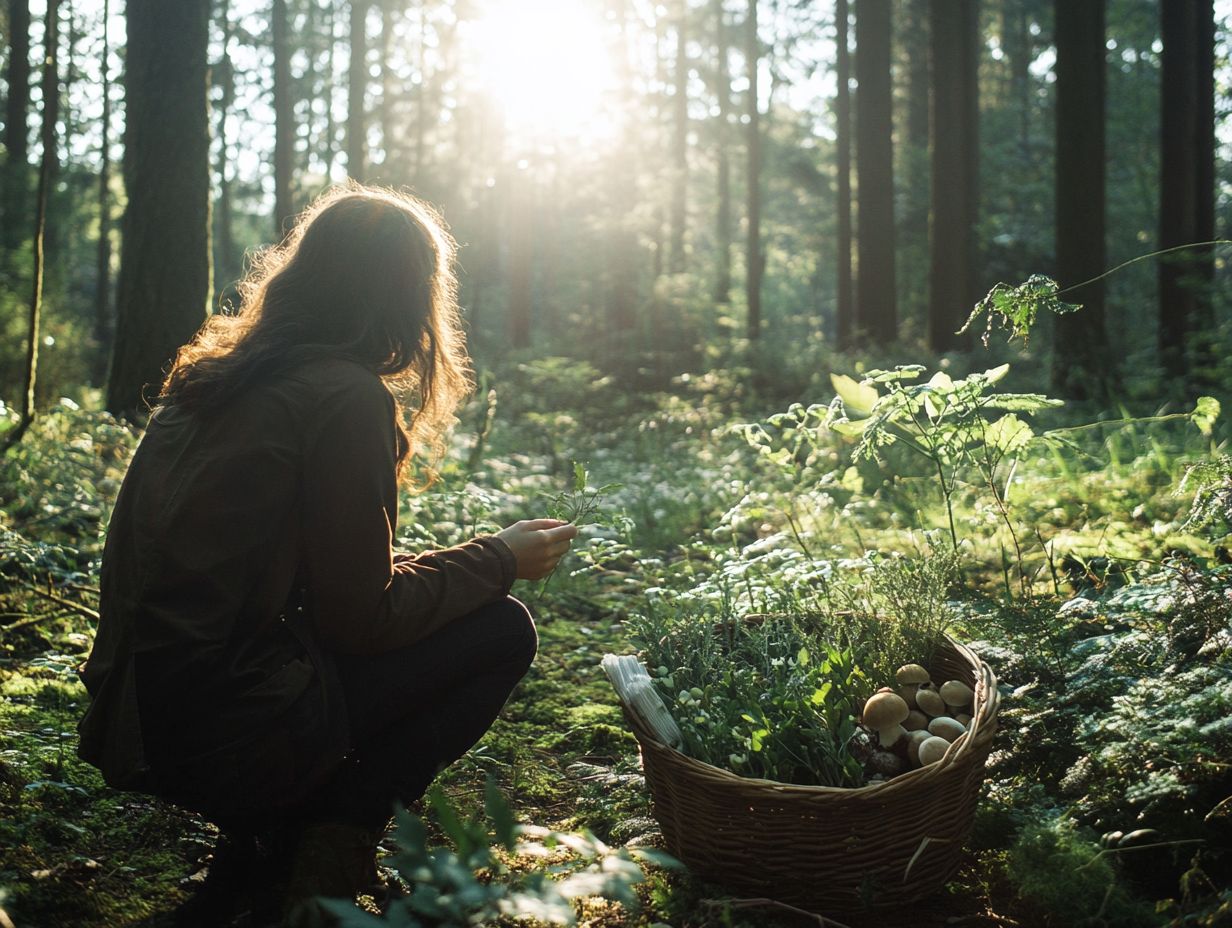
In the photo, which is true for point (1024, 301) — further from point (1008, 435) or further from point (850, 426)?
point (850, 426)

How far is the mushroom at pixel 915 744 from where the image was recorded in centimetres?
253

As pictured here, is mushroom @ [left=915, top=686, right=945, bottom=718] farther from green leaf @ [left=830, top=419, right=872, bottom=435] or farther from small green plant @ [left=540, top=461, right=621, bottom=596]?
small green plant @ [left=540, top=461, right=621, bottom=596]

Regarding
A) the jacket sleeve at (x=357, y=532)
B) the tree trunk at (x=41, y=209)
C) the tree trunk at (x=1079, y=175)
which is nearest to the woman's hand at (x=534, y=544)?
the jacket sleeve at (x=357, y=532)

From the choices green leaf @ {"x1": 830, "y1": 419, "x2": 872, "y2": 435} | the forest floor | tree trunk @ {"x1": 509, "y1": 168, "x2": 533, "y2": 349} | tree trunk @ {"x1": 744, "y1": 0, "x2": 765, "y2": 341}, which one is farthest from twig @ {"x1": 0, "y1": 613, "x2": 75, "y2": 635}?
tree trunk @ {"x1": 744, "y1": 0, "x2": 765, "y2": 341}

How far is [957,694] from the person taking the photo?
2721mm

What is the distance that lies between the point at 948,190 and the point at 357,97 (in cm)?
1100

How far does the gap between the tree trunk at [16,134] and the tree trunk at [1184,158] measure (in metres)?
14.8

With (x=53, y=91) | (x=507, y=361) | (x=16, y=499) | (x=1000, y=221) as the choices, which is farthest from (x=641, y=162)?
(x=16, y=499)

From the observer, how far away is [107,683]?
7.36ft

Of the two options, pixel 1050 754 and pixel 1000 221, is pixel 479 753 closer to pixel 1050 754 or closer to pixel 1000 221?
pixel 1050 754

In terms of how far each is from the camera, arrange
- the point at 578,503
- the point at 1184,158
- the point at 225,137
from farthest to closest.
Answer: the point at 225,137 → the point at 1184,158 → the point at 578,503

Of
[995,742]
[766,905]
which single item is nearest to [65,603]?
[766,905]

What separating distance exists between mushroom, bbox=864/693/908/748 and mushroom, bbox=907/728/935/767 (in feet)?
0.13

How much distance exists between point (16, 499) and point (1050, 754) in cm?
558
